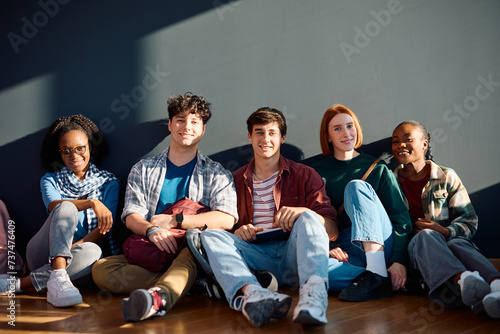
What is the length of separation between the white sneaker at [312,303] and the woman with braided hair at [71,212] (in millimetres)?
1014

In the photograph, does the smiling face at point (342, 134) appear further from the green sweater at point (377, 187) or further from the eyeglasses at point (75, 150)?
the eyeglasses at point (75, 150)

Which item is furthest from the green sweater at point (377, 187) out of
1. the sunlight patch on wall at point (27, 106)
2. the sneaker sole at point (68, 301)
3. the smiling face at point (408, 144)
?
the sunlight patch on wall at point (27, 106)

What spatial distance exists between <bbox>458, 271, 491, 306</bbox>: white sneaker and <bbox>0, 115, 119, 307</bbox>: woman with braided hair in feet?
5.26

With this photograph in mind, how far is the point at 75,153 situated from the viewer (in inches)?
104

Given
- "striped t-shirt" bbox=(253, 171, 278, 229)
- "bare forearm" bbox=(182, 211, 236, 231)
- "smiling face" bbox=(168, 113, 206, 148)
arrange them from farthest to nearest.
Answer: "smiling face" bbox=(168, 113, 206, 148) → "striped t-shirt" bbox=(253, 171, 278, 229) → "bare forearm" bbox=(182, 211, 236, 231)

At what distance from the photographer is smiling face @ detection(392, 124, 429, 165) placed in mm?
2496

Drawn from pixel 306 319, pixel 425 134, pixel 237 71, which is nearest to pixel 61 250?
pixel 306 319

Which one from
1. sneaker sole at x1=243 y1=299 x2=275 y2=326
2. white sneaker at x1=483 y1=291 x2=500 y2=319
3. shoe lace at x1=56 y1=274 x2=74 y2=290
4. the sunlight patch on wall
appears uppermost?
the sunlight patch on wall

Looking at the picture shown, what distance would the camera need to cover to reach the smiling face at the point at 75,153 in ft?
8.64

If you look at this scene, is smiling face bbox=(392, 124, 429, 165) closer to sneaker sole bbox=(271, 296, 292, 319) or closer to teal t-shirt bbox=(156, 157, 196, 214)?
teal t-shirt bbox=(156, 157, 196, 214)

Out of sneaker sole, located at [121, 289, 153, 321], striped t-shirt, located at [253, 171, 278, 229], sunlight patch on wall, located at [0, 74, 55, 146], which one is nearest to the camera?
sneaker sole, located at [121, 289, 153, 321]

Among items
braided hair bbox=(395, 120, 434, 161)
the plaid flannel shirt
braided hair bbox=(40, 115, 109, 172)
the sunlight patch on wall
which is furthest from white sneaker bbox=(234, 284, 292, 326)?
the sunlight patch on wall

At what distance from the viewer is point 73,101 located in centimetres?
286

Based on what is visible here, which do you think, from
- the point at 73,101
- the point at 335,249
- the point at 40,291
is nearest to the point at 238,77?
the point at 73,101
